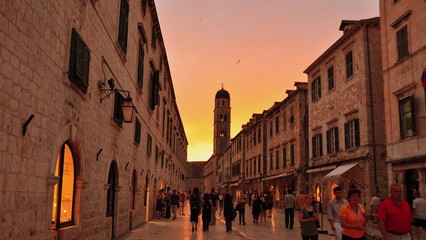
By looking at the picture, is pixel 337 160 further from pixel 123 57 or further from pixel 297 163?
pixel 123 57

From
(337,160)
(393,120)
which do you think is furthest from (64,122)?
(337,160)

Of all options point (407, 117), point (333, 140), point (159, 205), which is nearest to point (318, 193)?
point (333, 140)

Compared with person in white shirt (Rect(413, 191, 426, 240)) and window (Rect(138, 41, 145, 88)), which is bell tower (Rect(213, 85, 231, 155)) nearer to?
window (Rect(138, 41, 145, 88))

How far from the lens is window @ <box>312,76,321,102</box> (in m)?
28.7

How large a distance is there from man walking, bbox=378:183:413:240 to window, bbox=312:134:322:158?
72.5 feet

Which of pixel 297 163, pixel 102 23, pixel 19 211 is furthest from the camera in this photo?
pixel 297 163

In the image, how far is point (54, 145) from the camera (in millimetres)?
6766

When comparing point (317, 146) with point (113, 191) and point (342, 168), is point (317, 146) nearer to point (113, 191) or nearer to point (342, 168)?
point (342, 168)

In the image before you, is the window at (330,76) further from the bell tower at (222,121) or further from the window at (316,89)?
the bell tower at (222,121)

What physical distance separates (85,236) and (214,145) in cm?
9830

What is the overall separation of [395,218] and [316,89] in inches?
937

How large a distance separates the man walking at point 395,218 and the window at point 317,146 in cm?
2210

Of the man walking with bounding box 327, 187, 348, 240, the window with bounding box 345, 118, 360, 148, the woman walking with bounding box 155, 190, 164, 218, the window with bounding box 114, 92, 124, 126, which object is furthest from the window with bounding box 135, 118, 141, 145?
the window with bounding box 345, 118, 360, 148

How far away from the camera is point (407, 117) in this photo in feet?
58.1
